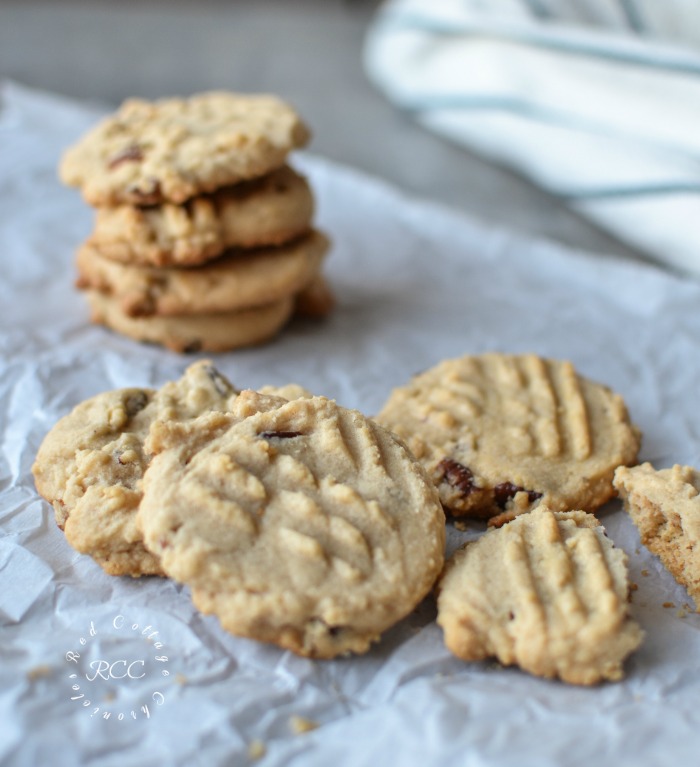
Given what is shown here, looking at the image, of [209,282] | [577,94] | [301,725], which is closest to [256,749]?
[301,725]

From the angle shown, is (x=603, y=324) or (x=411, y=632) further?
(x=603, y=324)

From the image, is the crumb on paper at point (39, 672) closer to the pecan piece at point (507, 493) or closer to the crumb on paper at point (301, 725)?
the crumb on paper at point (301, 725)

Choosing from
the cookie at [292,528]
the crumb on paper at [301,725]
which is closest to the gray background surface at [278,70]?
the cookie at [292,528]

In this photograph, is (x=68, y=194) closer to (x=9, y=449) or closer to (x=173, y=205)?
(x=173, y=205)

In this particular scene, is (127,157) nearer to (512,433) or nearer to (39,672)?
(512,433)

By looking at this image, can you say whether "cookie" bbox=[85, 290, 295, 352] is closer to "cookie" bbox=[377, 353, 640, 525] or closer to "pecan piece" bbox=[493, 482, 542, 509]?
"cookie" bbox=[377, 353, 640, 525]

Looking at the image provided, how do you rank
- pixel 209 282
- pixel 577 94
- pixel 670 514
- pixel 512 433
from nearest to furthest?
pixel 670 514
pixel 512 433
pixel 209 282
pixel 577 94

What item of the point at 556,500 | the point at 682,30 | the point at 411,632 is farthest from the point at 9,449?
the point at 682,30
